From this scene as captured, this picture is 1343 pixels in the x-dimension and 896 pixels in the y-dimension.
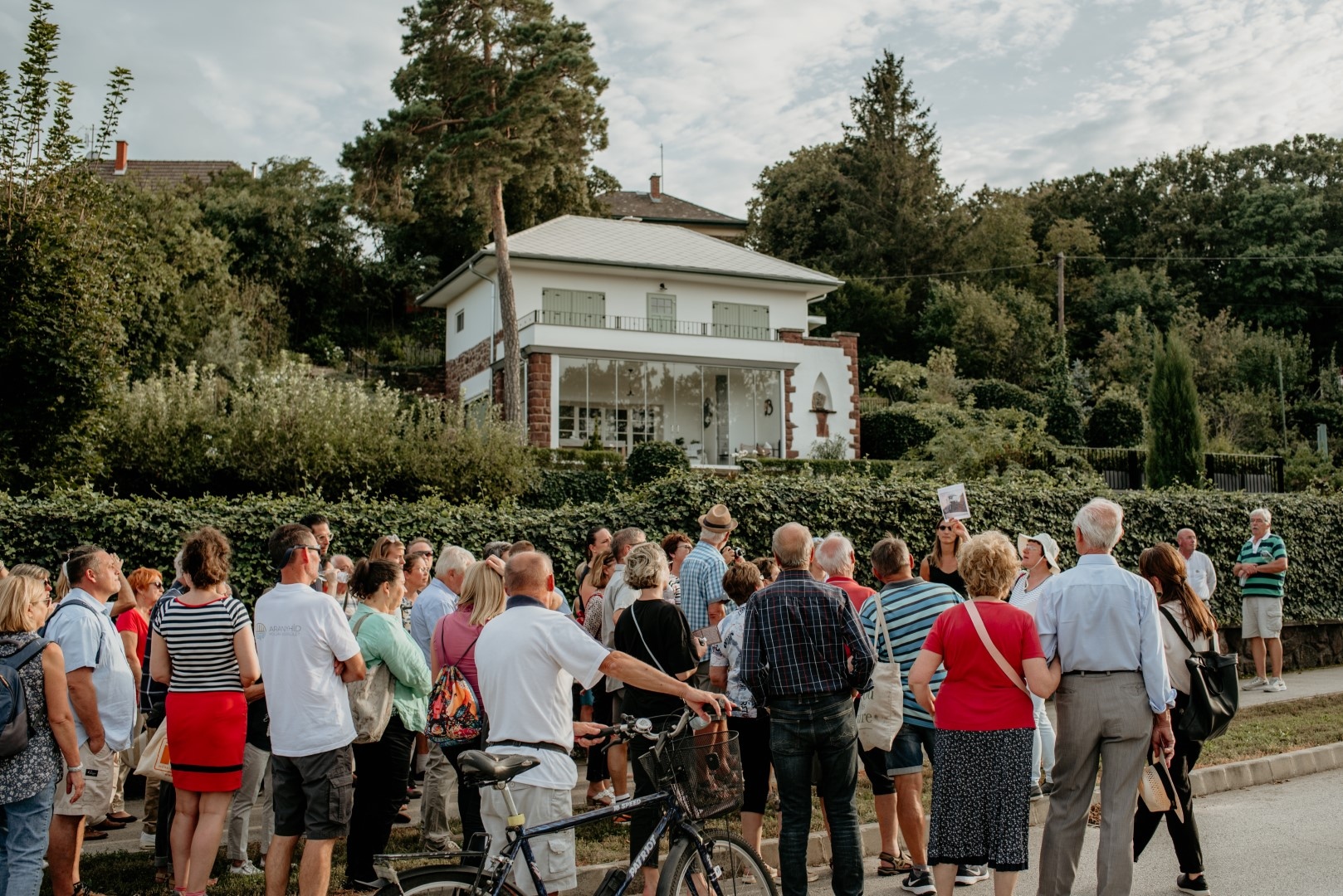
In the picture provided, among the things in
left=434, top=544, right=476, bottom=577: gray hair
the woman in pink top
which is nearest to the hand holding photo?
left=434, top=544, right=476, bottom=577: gray hair

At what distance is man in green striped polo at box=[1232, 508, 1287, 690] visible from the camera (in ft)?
46.0

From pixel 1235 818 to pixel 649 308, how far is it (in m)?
31.1

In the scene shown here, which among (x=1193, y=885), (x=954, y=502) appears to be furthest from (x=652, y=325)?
(x=1193, y=885)

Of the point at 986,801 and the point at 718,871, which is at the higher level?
the point at 986,801

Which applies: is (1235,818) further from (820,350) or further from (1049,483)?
(820,350)

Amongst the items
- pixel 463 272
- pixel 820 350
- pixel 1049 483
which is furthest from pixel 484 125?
pixel 1049 483

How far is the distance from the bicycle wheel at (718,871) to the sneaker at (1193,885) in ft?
9.52

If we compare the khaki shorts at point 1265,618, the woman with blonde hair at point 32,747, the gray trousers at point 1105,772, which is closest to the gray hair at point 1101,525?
the gray trousers at point 1105,772

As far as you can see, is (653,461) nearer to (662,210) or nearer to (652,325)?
(652,325)

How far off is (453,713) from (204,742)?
1.31m

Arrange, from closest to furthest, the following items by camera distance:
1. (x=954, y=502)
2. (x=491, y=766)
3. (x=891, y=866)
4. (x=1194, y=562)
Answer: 1. (x=491, y=766)
2. (x=891, y=866)
3. (x=954, y=502)
4. (x=1194, y=562)

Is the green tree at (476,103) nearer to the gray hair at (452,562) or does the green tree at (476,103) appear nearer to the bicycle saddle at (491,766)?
the gray hair at (452,562)

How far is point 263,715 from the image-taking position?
22.3 feet

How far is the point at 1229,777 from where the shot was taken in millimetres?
9172
